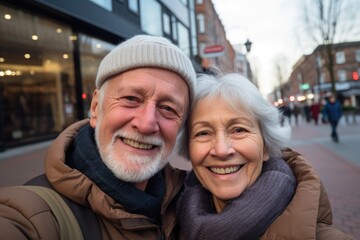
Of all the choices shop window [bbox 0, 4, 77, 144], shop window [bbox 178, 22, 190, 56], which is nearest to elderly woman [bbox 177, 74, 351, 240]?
shop window [bbox 0, 4, 77, 144]

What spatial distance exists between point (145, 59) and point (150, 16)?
15.5 metres

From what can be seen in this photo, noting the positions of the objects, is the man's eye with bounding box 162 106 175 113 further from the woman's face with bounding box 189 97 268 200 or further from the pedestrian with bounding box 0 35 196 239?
the woman's face with bounding box 189 97 268 200

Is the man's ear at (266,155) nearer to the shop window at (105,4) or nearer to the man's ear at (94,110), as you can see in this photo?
the man's ear at (94,110)

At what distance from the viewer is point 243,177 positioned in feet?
5.44

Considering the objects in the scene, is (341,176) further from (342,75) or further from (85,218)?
(342,75)

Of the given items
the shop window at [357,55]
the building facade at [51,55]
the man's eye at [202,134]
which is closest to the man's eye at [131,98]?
the man's eye at [202,134]

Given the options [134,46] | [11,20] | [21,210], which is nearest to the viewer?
[21,210]

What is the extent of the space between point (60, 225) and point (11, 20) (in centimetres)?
997

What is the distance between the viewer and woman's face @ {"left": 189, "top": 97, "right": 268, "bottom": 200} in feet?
5.41

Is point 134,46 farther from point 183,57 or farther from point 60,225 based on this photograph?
point 60,225

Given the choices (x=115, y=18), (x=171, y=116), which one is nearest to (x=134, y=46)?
(x=171, y=116)

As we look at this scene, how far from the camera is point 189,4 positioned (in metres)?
24.5

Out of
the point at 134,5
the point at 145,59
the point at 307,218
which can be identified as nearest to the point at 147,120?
the point at 145,59

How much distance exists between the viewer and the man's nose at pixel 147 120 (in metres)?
1.53
